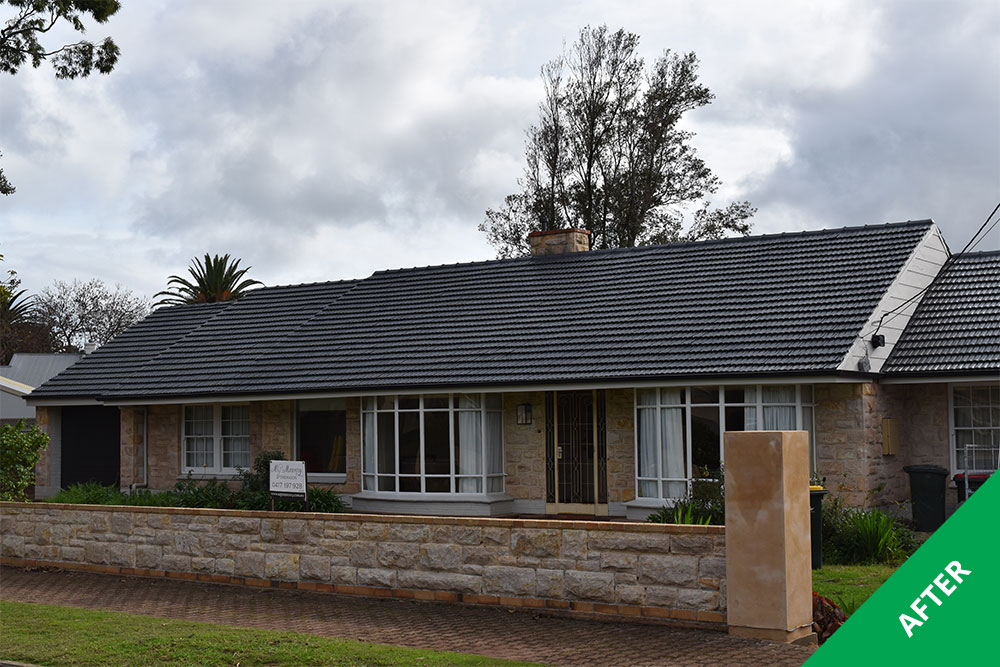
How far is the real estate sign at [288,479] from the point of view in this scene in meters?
15.4

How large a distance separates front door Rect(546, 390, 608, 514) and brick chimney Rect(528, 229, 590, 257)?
22.0ft

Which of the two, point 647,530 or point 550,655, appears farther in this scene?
point 647,530

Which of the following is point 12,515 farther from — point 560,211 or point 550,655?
point 560,211

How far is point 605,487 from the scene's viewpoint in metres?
20.6

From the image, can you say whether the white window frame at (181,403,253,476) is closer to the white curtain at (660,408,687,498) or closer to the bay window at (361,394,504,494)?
the bay window at (361,394,504,494)

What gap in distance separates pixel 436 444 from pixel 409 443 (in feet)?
2.07

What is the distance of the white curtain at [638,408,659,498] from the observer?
64.1 feet

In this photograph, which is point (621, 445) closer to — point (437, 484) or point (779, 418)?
point (779, 418)

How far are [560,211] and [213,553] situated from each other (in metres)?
28.0

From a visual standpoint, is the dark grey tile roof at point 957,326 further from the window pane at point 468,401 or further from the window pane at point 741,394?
the window pane at point 468,401

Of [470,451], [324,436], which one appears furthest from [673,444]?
[324,436]

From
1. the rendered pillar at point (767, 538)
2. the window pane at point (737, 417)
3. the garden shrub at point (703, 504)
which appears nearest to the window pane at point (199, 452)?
the garden shrub at point (703, 504)

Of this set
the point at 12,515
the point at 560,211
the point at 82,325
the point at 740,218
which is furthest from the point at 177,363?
the point at 82,325

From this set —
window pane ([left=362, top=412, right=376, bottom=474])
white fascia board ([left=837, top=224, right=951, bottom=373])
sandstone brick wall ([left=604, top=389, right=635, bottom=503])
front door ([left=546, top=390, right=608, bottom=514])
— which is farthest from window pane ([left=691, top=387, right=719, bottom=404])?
window pane ([left=362, top=412, right=376, bottom=474])
